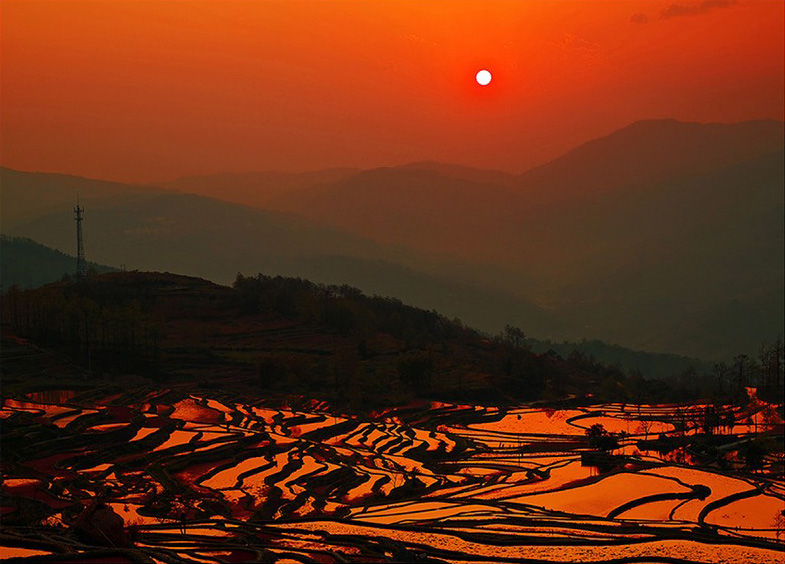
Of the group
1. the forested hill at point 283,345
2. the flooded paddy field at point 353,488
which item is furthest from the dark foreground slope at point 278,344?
the flooded paddy field at point 353,488

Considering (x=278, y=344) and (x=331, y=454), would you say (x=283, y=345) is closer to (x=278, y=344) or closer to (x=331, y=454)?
(x=278, y=344)

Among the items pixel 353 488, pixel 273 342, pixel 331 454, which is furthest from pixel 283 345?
pixel 353 488

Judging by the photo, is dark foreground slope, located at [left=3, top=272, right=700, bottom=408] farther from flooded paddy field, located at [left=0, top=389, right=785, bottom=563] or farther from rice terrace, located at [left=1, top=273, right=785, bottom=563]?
flooded paddy field, located at [left=0, top=389, right=785, bottom=563]

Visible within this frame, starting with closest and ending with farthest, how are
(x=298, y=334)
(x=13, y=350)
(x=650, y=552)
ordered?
(x=650, y=552) < (x=13, y=350) < (x=298, y=334)

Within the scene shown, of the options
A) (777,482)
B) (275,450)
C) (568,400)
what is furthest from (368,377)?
(777,482)

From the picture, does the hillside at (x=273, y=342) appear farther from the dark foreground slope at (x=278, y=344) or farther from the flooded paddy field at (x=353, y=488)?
the flooded paddy field at (x=353, y=488)

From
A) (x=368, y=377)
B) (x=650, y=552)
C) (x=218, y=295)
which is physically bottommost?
(x=650, y=552)

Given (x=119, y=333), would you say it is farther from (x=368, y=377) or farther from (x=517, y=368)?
(x=517, y=368)
